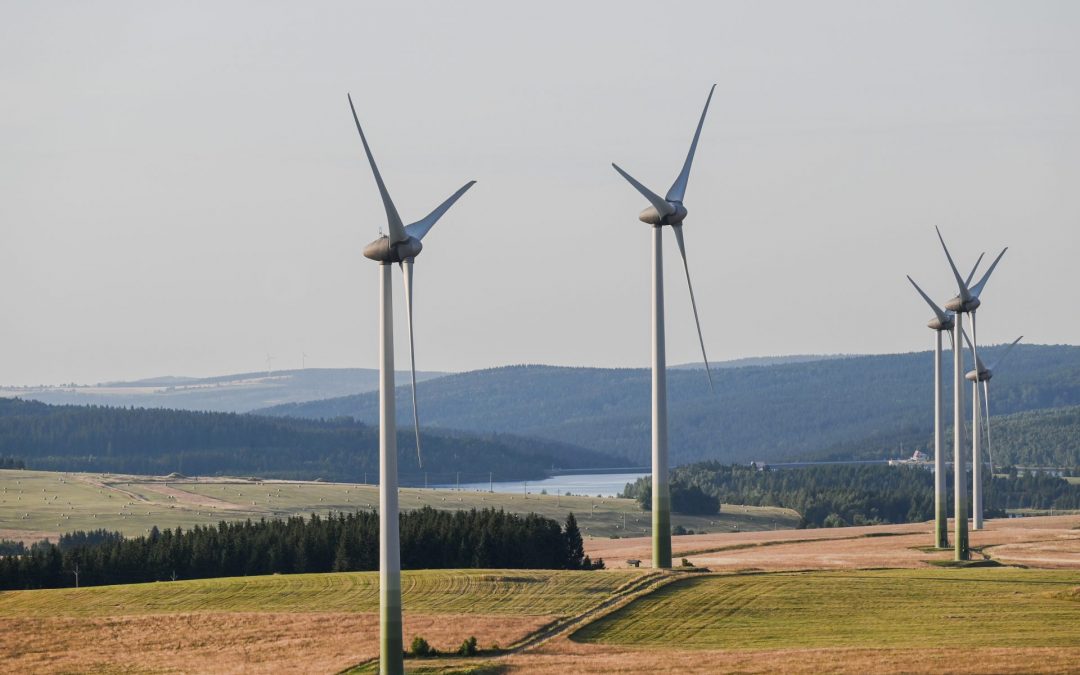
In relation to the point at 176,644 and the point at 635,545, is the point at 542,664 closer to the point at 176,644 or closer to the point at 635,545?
the point at 176,644

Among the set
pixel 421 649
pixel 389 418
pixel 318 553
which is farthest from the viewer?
pixel 318 553

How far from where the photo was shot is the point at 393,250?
74062 millimetres

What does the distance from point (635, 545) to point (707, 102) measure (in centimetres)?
9649

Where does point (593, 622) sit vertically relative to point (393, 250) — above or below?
below

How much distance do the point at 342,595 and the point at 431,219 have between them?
3784 centimetres

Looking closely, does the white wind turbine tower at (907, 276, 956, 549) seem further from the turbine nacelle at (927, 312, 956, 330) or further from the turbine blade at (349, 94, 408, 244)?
the turbine blade at (349, 94, 408, 244)

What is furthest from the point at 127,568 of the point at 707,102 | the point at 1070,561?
the point at 1070,561

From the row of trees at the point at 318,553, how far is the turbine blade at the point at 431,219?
2580 inches

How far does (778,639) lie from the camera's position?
293 ft

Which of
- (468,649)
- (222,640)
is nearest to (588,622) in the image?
(468,649)

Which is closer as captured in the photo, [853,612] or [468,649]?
[468,649]

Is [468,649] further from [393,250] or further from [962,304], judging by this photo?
[962,304]

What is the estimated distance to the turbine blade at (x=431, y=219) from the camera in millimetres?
76875

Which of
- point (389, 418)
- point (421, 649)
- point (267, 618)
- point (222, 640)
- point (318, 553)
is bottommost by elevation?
point (222, 640)
